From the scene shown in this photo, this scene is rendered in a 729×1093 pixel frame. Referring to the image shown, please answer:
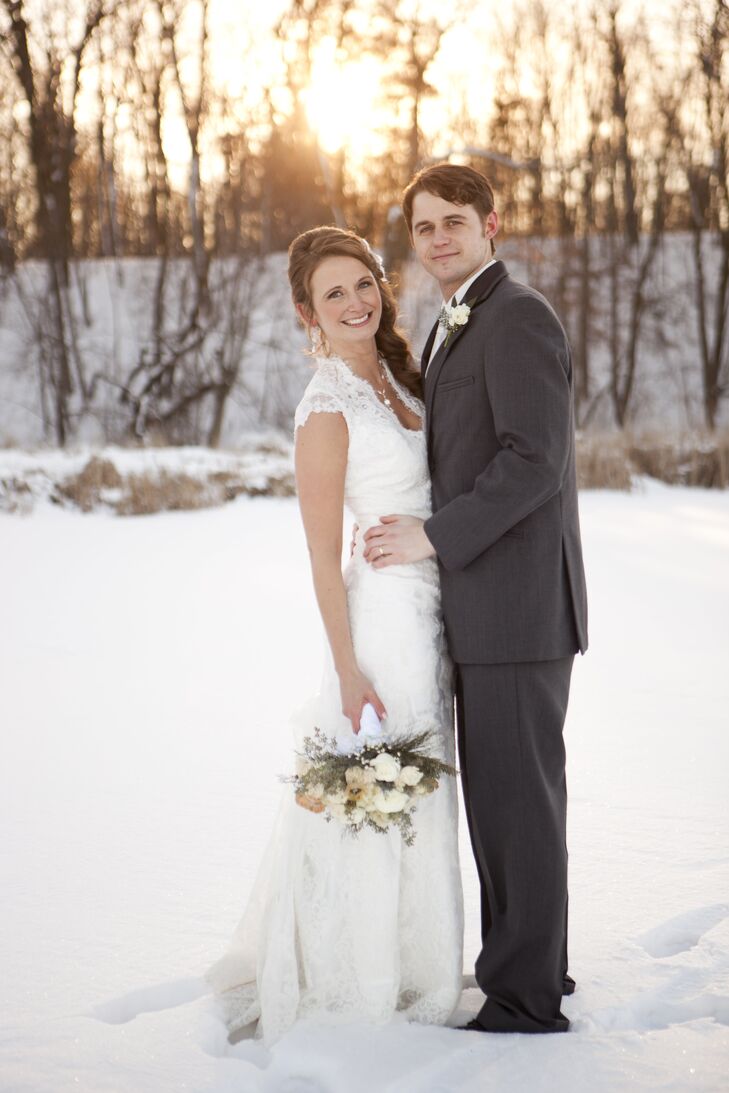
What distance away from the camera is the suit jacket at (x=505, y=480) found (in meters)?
2.56

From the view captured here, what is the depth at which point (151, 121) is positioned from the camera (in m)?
22.3

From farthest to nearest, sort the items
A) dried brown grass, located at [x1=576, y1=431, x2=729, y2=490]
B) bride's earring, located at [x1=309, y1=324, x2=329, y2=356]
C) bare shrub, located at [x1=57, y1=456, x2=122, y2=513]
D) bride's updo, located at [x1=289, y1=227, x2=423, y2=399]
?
dried brown grass, located at [x1=576, y1=431, x2=729, y2=490], bare shrub, located at [x1=57, y1=456, x2=122, y2=513], bride's earring, located at [x1=309, y1=324, x2=329, y2=356], bride's updo, located at [x1=289, y1=227, x2=423, y2=399]

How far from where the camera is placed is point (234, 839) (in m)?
4.07

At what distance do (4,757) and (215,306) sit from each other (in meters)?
17.0

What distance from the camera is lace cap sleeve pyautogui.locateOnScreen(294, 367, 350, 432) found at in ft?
9.18

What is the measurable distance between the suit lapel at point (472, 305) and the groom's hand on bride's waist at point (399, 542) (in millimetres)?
295

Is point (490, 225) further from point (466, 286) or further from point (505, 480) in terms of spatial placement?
point (505, 480)

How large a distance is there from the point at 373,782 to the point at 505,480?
0.78m

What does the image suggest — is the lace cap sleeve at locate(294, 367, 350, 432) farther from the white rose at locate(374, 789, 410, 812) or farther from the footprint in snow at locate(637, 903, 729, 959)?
the footprint in snow at locate(637, 903, 729, 959)

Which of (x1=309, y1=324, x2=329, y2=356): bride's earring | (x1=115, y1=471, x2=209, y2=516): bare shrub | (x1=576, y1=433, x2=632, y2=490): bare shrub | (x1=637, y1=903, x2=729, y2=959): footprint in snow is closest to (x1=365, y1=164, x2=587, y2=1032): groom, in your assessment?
(x1=309, y1=324, x2=329, y2=356): bride's earring

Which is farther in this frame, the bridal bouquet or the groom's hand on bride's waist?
the groom's hand on bride's waist

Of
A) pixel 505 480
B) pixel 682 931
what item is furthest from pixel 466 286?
pixel 682 931

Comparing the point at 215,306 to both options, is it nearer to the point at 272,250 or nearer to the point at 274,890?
the point at 272,250

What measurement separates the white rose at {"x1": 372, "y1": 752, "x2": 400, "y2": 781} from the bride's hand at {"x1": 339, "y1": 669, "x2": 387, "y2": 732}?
0.62 ft
